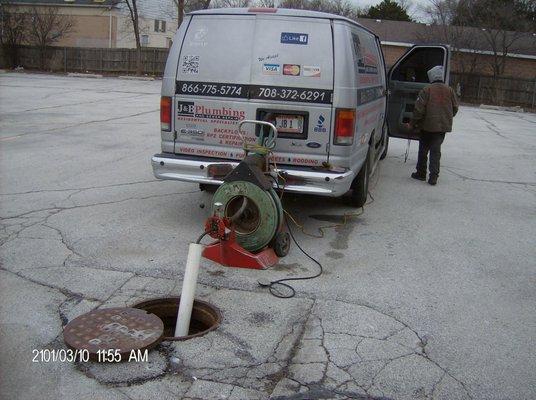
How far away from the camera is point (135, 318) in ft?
13.5

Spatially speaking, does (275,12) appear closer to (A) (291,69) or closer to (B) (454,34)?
(A) (291,69)

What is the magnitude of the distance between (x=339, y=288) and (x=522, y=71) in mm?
37966

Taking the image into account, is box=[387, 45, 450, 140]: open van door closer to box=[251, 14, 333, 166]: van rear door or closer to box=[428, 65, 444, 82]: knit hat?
box=[428, 65, 444, 82]: knit hat

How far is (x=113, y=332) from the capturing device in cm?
388

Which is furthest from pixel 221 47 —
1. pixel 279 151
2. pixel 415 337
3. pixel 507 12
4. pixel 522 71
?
pixel 522 71

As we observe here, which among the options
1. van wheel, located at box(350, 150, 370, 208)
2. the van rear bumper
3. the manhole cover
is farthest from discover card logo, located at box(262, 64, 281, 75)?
the manhole cover

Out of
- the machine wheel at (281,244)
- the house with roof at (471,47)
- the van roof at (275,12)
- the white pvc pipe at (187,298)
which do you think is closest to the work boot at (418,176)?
the van roof at (275,12)

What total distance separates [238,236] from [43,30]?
124ft

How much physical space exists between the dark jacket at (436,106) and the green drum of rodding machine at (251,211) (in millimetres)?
4668

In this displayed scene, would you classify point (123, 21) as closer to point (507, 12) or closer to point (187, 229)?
point (507, 12)

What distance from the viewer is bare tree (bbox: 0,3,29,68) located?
1501 inches

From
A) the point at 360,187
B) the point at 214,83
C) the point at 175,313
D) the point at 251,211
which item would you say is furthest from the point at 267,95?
the point at 175,313

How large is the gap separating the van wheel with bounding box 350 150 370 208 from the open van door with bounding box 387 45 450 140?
311 centimetres

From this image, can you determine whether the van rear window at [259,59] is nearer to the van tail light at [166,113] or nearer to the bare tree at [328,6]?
the van tail light at [166,113]
